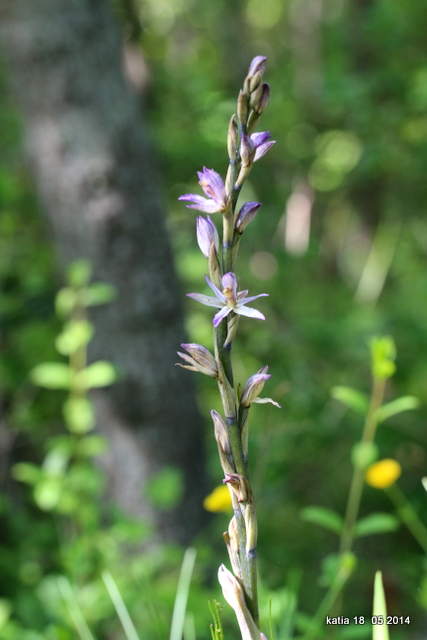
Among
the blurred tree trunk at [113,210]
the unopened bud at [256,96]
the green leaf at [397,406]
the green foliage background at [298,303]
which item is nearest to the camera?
the unopened bud at [256,96]

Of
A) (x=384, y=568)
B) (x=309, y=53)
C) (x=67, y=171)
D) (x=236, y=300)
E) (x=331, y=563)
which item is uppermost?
(x=309, y=53)

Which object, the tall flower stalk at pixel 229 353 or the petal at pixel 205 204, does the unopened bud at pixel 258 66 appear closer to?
the tall flower stalk at pixel 229 353

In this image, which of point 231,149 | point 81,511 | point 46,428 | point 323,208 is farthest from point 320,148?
point 231,149

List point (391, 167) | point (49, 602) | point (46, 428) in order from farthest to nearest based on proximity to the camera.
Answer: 1. point (391, 167)
2. point (46, 428)
3. point (49, 602)

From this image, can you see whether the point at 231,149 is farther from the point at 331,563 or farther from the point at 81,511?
the point at 81,511

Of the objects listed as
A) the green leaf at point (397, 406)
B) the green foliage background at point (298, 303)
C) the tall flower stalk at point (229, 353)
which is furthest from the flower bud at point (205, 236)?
the green foliage background at point (298, 303)
